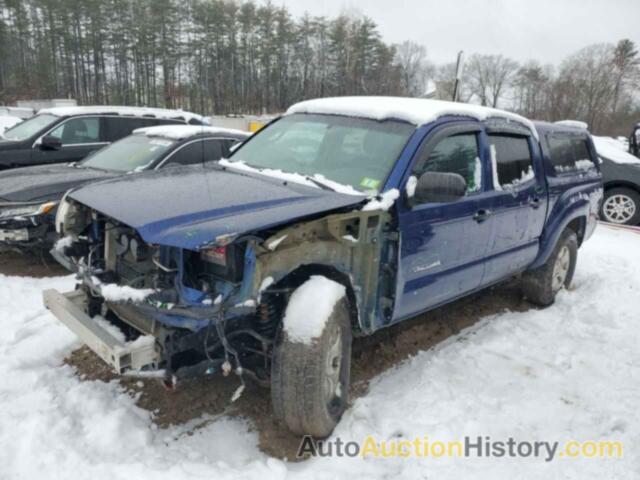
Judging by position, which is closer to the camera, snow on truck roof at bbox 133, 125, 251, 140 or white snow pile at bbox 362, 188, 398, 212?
white snow pile at bbox 362, 188, 398, 212

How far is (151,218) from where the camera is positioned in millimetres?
2529

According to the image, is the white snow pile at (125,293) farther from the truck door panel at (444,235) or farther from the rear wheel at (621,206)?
the rear wheel at (621,206)

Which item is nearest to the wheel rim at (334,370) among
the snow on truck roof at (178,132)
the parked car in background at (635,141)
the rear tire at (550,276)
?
the rear tire at (550,276)

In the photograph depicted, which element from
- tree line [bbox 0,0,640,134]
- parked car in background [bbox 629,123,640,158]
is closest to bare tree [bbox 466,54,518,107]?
tree line [bbox 0,0,640,134]

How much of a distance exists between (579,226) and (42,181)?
598 cm

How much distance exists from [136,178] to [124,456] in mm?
1696

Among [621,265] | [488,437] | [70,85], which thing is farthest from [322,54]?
[488,437]

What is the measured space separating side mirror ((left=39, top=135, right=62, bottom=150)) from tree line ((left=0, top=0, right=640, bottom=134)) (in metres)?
45.6

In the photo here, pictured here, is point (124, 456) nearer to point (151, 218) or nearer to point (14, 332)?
point (151, 218)

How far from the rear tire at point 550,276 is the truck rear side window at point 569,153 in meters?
0.73

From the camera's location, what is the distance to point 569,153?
5.67 meters

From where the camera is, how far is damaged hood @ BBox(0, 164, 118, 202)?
5.26m

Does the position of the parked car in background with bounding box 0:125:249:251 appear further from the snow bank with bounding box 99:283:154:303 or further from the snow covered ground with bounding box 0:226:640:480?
the snow bank with bounding box 99:283:154:303

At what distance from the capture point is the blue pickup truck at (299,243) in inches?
103
